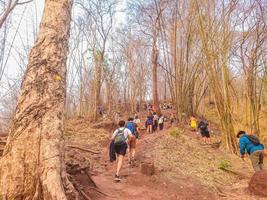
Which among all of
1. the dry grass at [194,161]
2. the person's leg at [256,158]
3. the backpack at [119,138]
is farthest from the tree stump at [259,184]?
the backpack at [119,138]

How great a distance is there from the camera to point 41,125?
3725 mm

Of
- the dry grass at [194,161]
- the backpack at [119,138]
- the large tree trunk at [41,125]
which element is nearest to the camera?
the large tree trunk at [41,125]

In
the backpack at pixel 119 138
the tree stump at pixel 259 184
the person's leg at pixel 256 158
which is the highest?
the backpack at pixel 119 138

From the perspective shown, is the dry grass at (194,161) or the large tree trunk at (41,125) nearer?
the large tree trunk at (41,125)

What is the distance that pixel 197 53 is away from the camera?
1762cm

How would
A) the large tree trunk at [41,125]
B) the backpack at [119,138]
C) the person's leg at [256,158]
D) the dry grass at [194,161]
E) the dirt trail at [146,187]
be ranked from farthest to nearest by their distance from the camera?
the dry grass at [194,161] → the person's leg at [256,158] → the backpack at [119,138] → the dirt trail at [146,187] → the large tree trunk at [41,125]

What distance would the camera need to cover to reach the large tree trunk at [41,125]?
11.3 feet

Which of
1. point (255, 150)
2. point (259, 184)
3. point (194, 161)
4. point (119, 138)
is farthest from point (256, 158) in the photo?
point (119, 138)

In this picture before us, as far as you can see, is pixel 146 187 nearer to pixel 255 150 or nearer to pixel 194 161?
pixel 255 150

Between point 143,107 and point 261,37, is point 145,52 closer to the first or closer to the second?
point 143,107

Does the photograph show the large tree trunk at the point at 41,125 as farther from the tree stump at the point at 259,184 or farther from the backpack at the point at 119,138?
the tree stump at the point at 259,184

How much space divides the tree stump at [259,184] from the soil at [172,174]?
0.16 metres

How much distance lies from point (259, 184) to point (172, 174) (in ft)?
7.13

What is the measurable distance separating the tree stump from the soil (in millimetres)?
161
